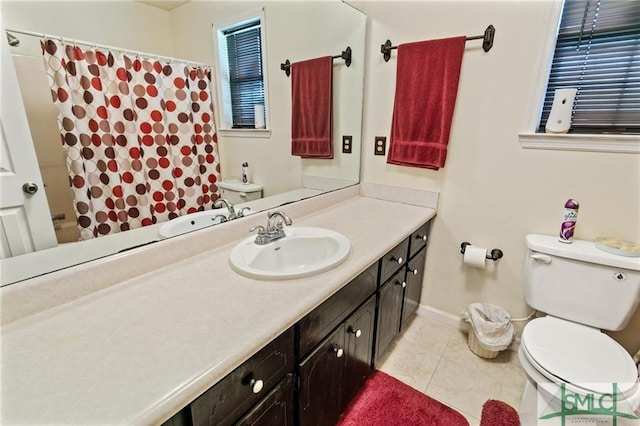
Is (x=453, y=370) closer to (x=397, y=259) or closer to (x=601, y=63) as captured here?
(x=397, y=259)

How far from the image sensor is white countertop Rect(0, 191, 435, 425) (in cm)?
55

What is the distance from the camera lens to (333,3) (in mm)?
1780

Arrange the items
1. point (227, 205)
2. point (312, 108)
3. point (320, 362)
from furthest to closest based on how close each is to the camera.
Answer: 1. point (312, 108)
2. point (227, 205)
3. point (320, 362)

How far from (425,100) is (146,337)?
178 centimetres

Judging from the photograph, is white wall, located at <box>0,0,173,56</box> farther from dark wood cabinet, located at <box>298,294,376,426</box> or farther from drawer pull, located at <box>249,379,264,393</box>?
dark wood cabinet, located at <box>298,294,376,426</box>

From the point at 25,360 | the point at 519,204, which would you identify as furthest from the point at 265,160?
the point at 519,204

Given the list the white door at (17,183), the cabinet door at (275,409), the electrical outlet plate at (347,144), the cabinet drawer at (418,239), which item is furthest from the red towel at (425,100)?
the white door at (17,183)

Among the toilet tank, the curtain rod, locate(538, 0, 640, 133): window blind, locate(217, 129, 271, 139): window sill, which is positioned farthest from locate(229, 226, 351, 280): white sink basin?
locate(538, 0, 640, 133): window blind

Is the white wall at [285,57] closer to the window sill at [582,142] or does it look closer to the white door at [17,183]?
the white door at [17,183]

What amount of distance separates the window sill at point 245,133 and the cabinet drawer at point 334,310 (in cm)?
79

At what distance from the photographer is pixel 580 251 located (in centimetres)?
137

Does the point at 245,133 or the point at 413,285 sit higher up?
the point at 245,133

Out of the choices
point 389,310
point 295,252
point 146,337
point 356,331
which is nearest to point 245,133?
point 295,252

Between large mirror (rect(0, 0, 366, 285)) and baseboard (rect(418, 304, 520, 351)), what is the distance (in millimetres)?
1137
